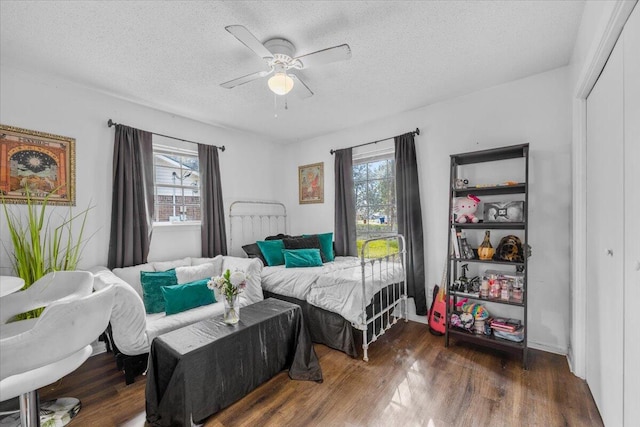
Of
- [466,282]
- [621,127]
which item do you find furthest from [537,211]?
[621,127]

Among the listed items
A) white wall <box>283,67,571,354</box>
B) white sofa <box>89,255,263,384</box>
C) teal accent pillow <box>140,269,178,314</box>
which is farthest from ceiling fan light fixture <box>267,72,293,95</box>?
teal accent pillow <box>140,269,178,314</box>

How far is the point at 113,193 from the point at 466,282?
3.62m

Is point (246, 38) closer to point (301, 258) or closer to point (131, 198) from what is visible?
point (131, 198)

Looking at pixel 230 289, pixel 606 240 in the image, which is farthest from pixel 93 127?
pixel 606 240

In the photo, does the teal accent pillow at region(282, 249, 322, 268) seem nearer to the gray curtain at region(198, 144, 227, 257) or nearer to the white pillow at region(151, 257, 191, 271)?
the gray curtain at region(198, 144, 227, 257)

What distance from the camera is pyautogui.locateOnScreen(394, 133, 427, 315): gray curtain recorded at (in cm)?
313

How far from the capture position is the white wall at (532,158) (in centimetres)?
242

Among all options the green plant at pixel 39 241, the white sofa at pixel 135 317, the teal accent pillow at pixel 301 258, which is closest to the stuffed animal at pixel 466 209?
the teal accent pillow at pixel 301 258

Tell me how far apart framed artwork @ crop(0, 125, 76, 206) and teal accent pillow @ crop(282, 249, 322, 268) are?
7.03ft

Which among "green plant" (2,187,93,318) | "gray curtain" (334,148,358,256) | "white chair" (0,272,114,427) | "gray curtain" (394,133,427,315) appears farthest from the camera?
"gray curtain" (334,148,358,256)

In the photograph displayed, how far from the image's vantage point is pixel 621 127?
1.37 metres

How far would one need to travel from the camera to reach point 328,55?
5.86ft

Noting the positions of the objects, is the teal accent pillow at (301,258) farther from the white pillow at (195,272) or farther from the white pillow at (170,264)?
the white pillow at (170,264)

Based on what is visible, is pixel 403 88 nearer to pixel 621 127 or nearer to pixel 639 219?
pixel 621 127
